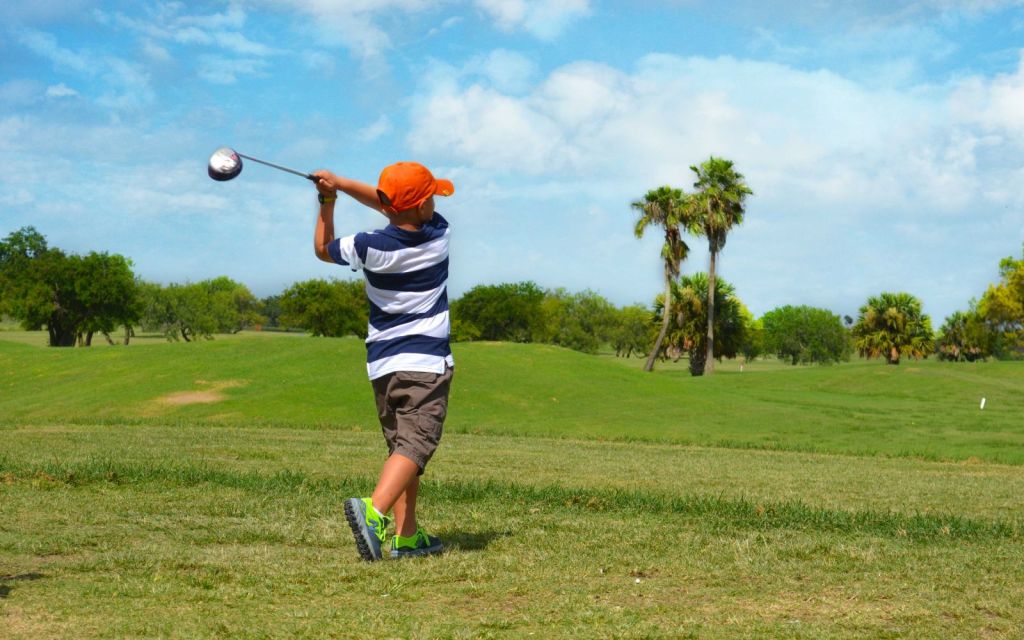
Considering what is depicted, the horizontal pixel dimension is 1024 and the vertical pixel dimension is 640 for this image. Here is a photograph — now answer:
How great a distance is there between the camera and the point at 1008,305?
94.1m

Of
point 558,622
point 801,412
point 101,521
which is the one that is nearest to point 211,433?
point 101,521

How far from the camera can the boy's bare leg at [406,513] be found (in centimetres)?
675

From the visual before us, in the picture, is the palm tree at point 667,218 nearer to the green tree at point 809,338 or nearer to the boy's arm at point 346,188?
the boy's arm at point 346,188

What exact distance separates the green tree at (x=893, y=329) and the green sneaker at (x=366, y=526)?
97.4m

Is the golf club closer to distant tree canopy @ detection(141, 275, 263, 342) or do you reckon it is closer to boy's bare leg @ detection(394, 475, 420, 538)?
boy's bare leg @ detection(394, 475, 420, 538)

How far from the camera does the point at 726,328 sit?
292 ft

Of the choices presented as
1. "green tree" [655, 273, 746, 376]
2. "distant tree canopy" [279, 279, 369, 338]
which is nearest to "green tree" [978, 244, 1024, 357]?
"green tree" [655, 273, 746, 376]

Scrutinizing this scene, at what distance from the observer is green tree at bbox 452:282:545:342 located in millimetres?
111812

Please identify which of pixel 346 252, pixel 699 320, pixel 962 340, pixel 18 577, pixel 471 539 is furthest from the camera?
pixel 962 340

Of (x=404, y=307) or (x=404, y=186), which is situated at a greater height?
(x=404, y=186)

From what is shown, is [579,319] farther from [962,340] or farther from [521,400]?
[521,400]

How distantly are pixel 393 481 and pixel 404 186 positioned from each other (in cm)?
187

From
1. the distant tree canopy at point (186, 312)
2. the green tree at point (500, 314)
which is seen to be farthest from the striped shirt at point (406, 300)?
the distant tree canopy at point (186, 312)

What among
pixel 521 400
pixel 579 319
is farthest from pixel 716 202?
pixel 579 319
